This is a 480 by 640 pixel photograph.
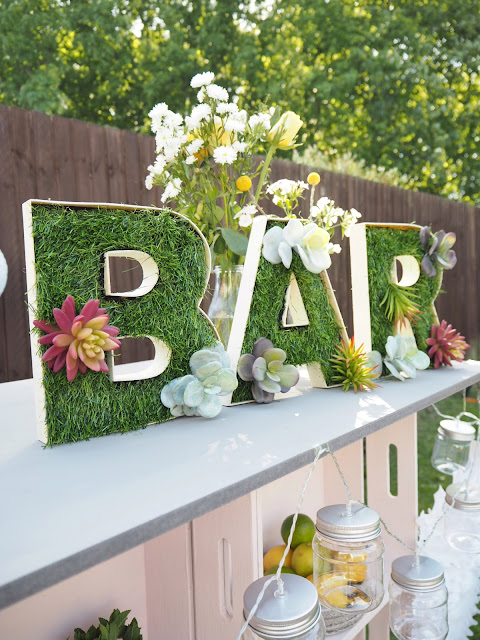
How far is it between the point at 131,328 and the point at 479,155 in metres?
11.1

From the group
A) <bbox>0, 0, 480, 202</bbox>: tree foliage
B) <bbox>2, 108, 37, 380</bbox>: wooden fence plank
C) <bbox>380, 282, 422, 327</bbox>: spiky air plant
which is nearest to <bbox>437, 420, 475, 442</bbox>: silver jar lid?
<bbox>380, 282, 422, 327</bbox>: spiky air plant

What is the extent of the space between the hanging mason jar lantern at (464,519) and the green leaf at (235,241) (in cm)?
75

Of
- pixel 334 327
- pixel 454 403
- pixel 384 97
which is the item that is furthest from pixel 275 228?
pixel 384 97

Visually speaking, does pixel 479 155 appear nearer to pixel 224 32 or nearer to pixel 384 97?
pixel 384 97

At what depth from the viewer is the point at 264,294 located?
1031 mm

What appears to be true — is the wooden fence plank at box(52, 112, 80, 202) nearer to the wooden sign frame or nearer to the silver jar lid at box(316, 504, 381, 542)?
the wooden sign frame

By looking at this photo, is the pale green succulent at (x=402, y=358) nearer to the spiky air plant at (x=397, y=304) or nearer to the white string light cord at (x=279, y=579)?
the spiky air plant at (x=397, y=304)

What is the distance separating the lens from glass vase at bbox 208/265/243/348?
118 centimetres

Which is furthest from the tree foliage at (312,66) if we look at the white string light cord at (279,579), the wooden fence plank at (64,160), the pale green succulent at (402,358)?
the white string light cord at (279,579)

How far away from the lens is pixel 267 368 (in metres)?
0.99

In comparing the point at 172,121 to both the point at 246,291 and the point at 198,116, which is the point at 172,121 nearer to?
the point at 198,116

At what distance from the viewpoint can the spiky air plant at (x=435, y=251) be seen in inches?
Result: 53.9

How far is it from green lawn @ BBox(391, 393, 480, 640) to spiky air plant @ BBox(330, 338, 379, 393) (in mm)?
1202

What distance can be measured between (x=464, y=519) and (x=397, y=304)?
0.62 metres
